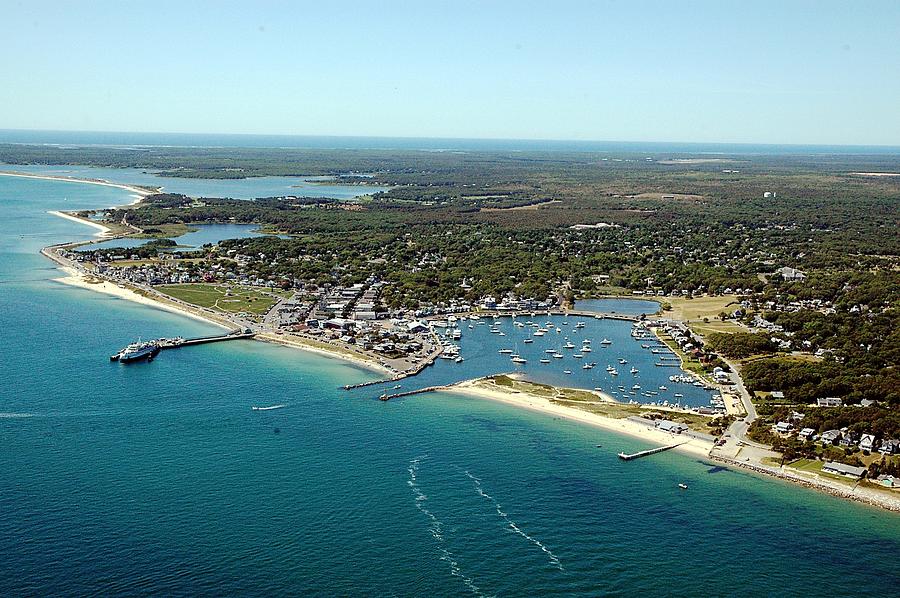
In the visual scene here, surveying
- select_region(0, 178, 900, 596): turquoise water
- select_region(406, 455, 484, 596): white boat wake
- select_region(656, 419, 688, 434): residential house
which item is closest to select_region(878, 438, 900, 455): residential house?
select_region(0, 178, 900, 596): turquoise water

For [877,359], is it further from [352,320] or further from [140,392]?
[140,392]

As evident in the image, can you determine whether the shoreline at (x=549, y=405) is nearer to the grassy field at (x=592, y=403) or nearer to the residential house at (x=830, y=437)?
the grassy field at (x=592, y=403)

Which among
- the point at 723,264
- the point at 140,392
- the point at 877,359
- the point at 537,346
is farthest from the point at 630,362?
the point at 723,264

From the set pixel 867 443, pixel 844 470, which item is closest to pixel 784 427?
pixel 867 443

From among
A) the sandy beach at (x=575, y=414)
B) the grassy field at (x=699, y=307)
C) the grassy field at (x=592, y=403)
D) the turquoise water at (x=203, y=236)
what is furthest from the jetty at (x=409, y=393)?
the turquoise water at (x=203, y=236)

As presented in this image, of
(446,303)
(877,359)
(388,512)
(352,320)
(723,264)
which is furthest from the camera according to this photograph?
(723,264)

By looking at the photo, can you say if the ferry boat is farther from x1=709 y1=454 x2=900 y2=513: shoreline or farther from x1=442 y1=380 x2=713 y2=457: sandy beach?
x1=709 y1=454 x2=900 y2=513: shoreline

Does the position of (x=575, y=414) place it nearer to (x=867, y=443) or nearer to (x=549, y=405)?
(x=549, y=405)
